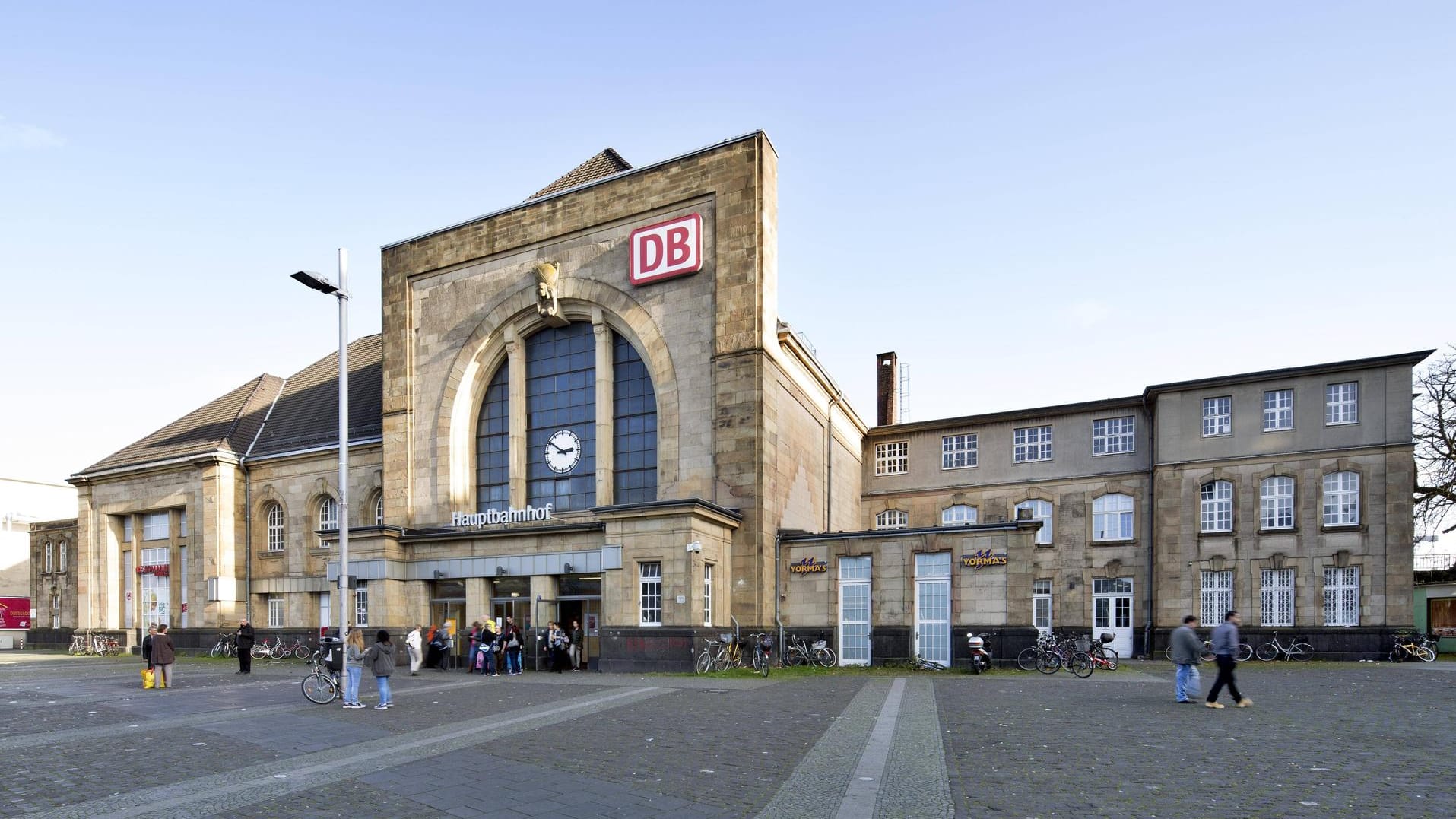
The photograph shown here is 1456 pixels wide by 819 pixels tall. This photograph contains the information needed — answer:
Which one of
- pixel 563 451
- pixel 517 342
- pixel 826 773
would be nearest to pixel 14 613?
pixel 517 342

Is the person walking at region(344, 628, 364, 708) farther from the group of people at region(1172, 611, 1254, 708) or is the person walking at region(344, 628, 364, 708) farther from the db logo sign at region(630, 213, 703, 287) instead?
the db logo sign at region(630, 213, 703, 287)

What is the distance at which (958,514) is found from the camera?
1601 inches

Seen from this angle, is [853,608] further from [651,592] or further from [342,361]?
[342,361]

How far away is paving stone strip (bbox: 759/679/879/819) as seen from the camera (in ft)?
26.7

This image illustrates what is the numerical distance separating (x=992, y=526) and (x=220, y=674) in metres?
22.8

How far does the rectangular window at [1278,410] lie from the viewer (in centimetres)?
3291

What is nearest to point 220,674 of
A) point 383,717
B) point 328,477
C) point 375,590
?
point 375,590

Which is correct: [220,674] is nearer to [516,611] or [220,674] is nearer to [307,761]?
[516,611]

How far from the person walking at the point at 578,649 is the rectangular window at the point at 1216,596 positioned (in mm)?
22538

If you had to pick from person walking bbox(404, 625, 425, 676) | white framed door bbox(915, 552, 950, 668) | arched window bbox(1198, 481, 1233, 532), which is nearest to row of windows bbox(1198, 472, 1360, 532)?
arched window bbox(1198, 481, 1233, 532)

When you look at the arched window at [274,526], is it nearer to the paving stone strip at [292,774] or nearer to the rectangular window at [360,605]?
the rectangular window at [360,605]

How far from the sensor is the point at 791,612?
93.3 ft

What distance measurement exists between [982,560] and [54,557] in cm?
4891

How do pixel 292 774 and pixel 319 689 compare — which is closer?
pixel 292 774
